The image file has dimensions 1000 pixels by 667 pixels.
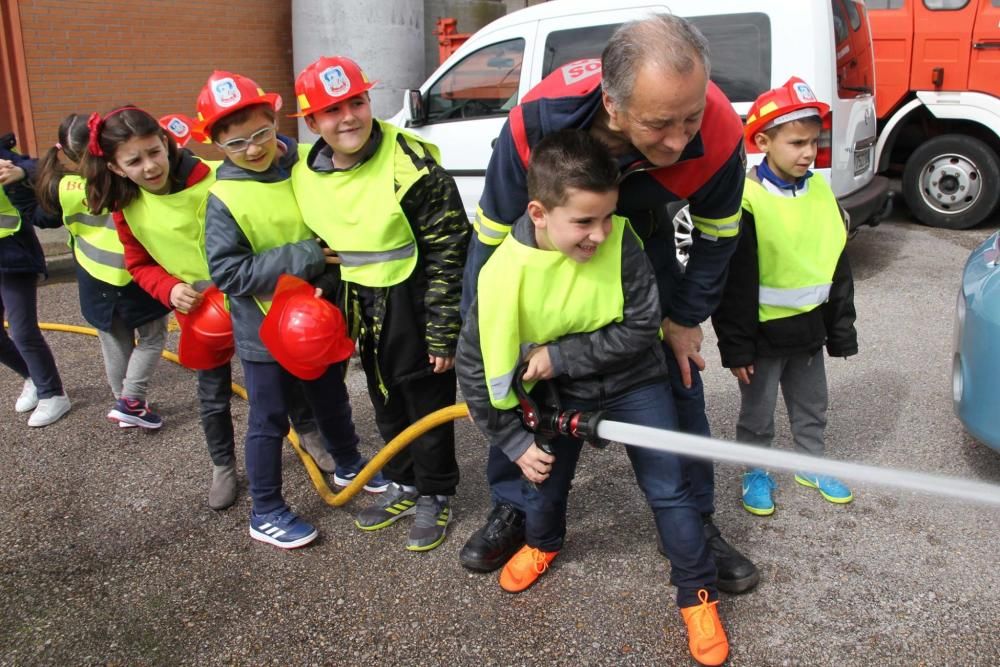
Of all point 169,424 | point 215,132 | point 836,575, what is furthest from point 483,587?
point 169,424

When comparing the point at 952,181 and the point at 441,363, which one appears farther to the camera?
the point at 952,181

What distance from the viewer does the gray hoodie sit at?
9.63 feet

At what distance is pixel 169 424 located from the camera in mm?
4445

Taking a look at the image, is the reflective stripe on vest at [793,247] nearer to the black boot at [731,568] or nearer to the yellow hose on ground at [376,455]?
the black boot at [731,568]

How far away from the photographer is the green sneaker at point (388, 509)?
337 centimetres

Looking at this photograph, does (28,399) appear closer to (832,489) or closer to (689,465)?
(689,465)

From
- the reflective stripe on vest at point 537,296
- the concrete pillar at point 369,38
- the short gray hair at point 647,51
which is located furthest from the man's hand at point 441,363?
the concrete pillar at point 369,38

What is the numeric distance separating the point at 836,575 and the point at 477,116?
4842 millimetres

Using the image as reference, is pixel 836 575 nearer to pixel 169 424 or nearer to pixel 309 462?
pixel 309 462

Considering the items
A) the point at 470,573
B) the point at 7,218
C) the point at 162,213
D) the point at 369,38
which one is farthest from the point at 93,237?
the point at 369,38

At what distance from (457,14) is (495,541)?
455 inches

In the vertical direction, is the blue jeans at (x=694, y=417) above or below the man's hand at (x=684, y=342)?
below

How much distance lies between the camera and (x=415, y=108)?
22.2 feet

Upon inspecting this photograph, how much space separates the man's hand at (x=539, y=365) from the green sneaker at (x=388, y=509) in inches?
46.1
